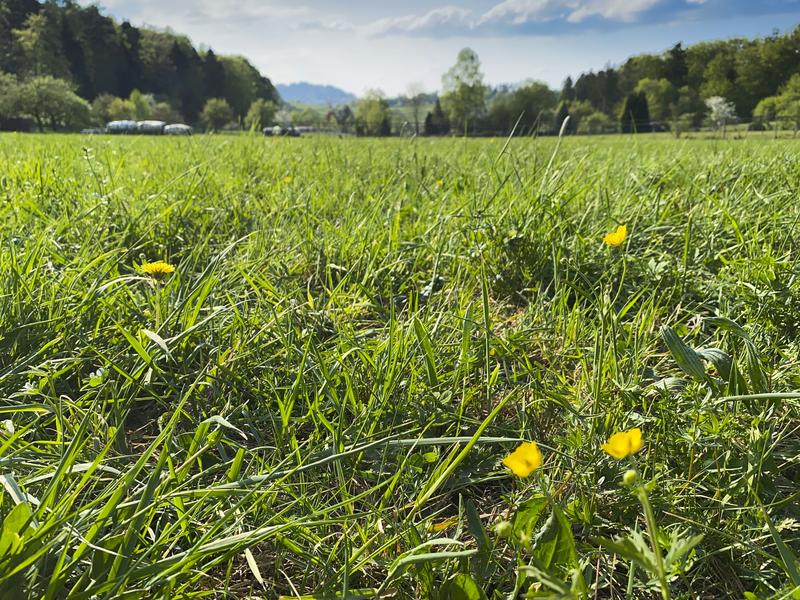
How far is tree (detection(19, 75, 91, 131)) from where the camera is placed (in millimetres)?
32500

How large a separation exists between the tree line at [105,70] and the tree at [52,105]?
0.23ft

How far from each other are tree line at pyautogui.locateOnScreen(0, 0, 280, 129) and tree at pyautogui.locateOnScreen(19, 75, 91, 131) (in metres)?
0.07

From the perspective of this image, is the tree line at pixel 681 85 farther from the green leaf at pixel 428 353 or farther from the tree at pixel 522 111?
the green leaf at pixel 428 353

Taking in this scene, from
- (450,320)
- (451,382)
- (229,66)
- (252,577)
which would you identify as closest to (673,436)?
(451,382)

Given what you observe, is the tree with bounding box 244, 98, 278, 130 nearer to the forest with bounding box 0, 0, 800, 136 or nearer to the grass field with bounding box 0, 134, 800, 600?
the grass field with bounding box 0, 134, 800, 600

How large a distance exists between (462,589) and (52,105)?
42.3 m

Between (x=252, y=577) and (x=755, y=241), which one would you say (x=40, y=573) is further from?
(x=755, y=241)

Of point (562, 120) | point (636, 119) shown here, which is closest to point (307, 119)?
point (636, 119)

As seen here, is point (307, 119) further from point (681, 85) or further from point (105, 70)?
point (681, 85)

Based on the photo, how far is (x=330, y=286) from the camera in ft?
5.64

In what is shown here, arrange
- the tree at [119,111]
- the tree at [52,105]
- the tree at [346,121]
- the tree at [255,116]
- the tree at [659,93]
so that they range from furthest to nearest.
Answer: the tree at [119,111] < the tree at [659,93] < the tree at [52,105] < the tree at [346,121] < the tree at [255,116]

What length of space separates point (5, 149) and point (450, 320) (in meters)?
4.70

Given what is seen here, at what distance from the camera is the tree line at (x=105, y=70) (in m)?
39.8

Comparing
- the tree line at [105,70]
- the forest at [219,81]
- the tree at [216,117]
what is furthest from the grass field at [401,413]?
the tree line at [105,70]
